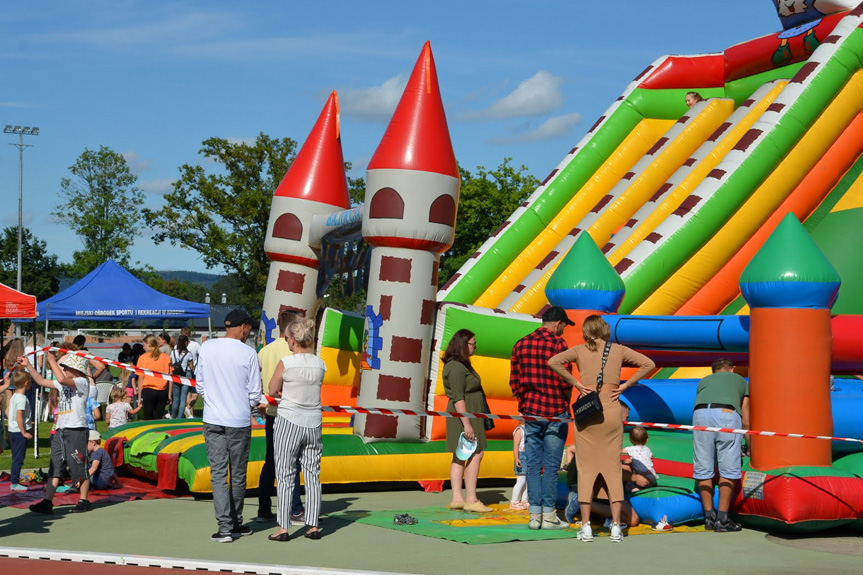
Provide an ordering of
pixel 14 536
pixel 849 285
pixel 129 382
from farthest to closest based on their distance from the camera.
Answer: pixel 129 382 → pixel 849 285 → pixel 14 536

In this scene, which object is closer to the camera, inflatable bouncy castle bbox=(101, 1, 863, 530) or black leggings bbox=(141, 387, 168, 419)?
inflatable bouncy castle bbox=(101, 1, 863, 530)

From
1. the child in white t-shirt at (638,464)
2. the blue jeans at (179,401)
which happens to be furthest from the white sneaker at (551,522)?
the blue jeans at (179,401)

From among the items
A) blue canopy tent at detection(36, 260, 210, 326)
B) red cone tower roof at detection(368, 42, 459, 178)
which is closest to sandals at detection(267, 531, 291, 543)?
red cone tower roof at detection(368, 42, 459, 178)

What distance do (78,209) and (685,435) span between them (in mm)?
34738

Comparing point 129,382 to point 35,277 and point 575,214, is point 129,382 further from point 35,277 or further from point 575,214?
point 35,277

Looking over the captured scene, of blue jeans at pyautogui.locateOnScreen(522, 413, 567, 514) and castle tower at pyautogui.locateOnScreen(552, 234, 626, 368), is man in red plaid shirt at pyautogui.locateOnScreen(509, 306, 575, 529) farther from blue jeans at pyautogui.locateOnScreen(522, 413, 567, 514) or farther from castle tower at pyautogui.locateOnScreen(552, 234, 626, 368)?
castle tower at pyautogui.locateOnScreen(552, 234, 626, 368)

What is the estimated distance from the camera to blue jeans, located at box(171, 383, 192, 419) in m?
14.2

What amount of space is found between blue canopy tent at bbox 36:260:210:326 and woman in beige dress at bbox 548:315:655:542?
12.4 metres

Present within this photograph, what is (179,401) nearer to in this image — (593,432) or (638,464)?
(638,464)

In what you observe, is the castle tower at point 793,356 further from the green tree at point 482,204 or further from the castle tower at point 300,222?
the green tree at point 482,204

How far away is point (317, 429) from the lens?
6.48 m

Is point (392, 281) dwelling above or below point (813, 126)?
below

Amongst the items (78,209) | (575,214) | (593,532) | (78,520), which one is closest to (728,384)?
(593,532)

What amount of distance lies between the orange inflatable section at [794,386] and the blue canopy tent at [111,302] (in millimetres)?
12683
